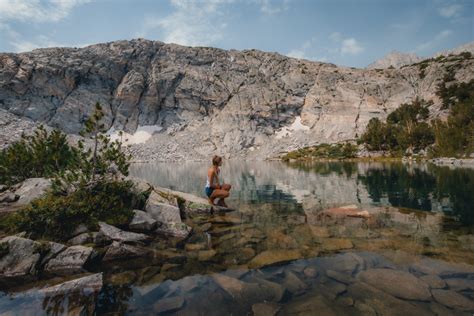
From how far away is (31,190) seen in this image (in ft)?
61.7

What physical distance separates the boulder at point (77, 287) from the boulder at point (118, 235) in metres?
3.80

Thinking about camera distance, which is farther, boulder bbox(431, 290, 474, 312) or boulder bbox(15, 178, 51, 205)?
boulder bbox(15, 178, 51, 205)

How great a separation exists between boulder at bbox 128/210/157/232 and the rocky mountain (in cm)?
12684

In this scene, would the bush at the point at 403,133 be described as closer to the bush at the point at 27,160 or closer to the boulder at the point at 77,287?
the bush at the point at 27,160

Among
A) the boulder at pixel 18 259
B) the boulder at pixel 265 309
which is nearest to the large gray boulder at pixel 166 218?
the boulder at pixel 18 259

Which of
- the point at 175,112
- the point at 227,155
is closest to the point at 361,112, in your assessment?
the point at 227,155

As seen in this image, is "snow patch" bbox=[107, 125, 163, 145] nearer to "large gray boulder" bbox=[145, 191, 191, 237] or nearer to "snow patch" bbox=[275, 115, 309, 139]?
"snow patch" bbox=[275, 115, 309, 139]

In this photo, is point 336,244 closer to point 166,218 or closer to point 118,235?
point 166,218

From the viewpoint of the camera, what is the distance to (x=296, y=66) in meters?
194

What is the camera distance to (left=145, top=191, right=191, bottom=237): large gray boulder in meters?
13.2

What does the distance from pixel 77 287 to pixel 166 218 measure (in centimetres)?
737

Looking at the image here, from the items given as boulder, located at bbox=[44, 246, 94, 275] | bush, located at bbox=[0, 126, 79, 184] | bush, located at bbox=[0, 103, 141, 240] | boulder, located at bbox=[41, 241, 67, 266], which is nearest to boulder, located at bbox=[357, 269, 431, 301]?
boulder, located at bbox=[44, 246, 94, 275]

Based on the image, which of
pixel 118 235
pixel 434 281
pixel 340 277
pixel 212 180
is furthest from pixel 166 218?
pixel 434 281

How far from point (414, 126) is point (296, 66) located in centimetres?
11064
